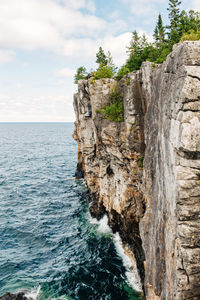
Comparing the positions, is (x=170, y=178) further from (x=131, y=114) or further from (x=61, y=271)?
(x=61, y=271)

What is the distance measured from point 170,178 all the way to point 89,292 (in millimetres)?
16922

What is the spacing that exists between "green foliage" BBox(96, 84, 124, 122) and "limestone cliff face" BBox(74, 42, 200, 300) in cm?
75

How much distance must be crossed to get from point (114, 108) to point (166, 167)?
13.3 meters

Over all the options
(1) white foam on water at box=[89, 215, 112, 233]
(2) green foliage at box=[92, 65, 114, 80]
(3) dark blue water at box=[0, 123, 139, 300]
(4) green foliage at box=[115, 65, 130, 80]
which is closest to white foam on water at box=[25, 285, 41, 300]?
(3) dark blue water at box=[0, 123, 139, 300]

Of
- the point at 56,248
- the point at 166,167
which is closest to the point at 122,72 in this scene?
the point at 166,167

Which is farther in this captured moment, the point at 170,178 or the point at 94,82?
the point at 94,82

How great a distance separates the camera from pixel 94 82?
25.9 metres

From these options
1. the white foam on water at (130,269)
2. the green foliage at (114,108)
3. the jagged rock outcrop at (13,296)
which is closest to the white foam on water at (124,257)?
the white foam on water at (130,269)

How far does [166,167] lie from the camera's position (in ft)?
37.3

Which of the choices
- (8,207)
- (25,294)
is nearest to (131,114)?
(25,294)

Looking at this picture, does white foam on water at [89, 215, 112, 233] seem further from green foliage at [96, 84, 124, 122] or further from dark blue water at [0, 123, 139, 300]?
green foliage at [96, 84, 124, 122]

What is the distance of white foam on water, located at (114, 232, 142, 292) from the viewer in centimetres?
2075

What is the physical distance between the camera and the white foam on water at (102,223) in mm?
30000

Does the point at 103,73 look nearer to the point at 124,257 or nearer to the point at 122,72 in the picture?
the point at 122,72
